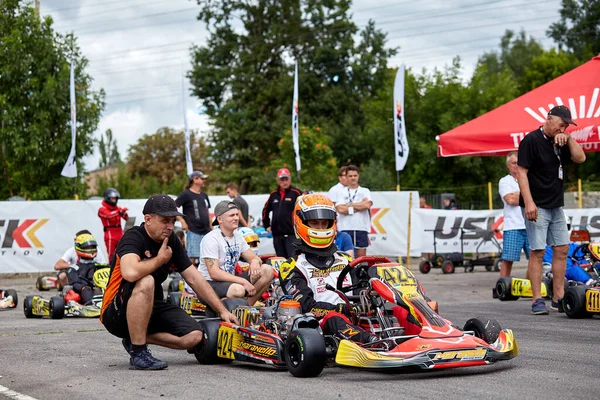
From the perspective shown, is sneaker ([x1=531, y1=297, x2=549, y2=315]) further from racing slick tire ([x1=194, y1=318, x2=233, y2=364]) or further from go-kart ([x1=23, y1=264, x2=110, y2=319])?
go-kart ([x1=23, y1=264, x2=110, y2=319])

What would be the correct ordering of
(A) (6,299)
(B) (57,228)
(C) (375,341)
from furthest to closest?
(B) (57,228) < (A) (6,299) < (C) (375,341)

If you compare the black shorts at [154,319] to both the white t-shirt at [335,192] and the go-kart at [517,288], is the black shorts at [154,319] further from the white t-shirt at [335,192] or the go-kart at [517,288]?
the white t-shirt at [335,192]

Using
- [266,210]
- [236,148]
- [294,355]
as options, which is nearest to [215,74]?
[236,148]

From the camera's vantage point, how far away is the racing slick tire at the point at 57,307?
1135 cm

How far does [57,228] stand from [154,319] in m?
12.1

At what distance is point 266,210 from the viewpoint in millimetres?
13953

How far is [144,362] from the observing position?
21.9 feet

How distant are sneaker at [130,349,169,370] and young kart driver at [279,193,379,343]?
1135 mm

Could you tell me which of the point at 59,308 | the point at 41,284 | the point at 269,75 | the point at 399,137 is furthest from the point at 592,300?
the point at 269,75

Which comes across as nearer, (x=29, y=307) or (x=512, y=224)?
(x=29, y=307)

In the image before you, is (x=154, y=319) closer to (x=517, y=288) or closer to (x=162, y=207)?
(x=162, y=207)

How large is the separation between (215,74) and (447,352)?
39286mm

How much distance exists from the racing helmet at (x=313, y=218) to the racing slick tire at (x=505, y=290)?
5.06 metres

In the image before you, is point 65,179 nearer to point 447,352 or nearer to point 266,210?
point 266,210
